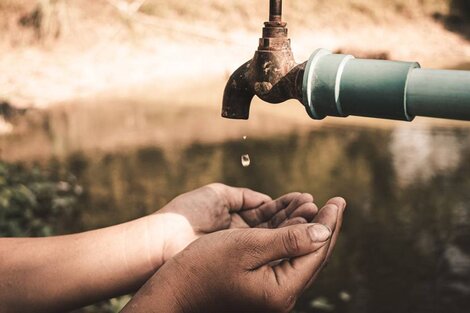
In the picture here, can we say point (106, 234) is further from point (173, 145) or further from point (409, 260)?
point (173, 145)

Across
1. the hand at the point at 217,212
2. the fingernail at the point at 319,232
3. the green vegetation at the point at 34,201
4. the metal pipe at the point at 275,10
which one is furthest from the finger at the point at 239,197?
the green vegetation at the point at 34,201

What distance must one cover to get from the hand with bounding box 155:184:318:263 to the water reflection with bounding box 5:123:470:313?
0.79m

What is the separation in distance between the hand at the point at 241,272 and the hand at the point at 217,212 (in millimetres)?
359

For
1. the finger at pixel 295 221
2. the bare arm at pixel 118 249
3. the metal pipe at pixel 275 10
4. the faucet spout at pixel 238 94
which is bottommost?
the bare arm at pixel 118 249

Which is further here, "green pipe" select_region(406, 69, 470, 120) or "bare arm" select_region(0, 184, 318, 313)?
"bare arm" select_region(0, 184, 318, 313)

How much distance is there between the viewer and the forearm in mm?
1770

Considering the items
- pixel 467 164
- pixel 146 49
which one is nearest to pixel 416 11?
pixel 146 49

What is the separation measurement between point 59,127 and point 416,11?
15.7 ft

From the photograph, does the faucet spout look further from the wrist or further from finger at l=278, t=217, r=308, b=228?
the wrist

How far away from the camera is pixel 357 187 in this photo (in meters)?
3.58

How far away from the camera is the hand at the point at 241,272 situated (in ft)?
4.74

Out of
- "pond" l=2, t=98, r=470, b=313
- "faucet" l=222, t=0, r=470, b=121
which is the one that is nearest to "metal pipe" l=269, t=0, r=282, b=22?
"faucet" l=222, t=0, r=470, b=121

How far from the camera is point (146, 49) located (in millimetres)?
6156

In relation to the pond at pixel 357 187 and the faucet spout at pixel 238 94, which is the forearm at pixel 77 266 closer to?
the faucet spout at pixel 238 94
